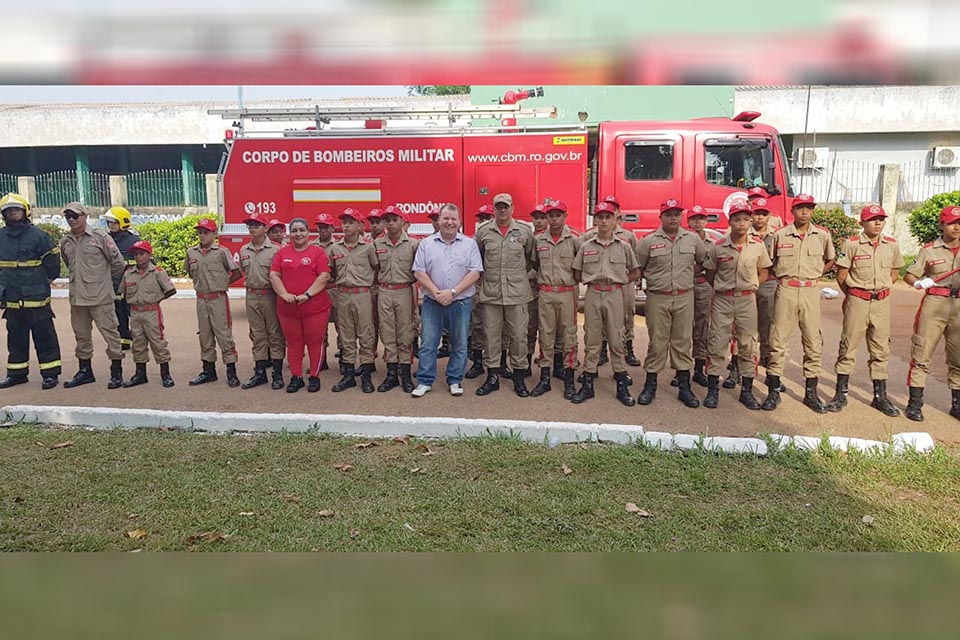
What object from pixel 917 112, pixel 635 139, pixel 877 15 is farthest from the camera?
pixel 917 112

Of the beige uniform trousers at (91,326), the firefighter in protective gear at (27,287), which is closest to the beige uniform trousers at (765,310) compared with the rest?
the beige uniform trousers at (91,326)

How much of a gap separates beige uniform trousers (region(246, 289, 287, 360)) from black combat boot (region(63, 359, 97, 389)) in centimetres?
163

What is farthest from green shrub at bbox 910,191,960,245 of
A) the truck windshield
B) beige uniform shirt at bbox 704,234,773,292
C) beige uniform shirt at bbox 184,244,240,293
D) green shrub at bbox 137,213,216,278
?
green shrub at bbox 137,213,216,278

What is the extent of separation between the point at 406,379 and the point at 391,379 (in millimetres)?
199

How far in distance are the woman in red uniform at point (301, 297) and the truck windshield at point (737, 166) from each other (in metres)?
5.31

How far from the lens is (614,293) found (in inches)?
234

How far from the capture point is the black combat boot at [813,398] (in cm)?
578

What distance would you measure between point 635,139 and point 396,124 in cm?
323

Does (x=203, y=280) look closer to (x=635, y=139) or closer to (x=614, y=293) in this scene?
(x=614, y=293)

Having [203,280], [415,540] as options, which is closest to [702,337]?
[415,540]

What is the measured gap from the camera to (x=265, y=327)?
6.72m

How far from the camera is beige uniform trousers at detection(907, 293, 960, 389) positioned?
5.49 meters

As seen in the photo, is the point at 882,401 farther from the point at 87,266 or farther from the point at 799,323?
the point at 87,266

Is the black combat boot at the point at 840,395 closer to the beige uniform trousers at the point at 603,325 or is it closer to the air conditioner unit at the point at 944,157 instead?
the beige uniform trousers at the point at 603,325
